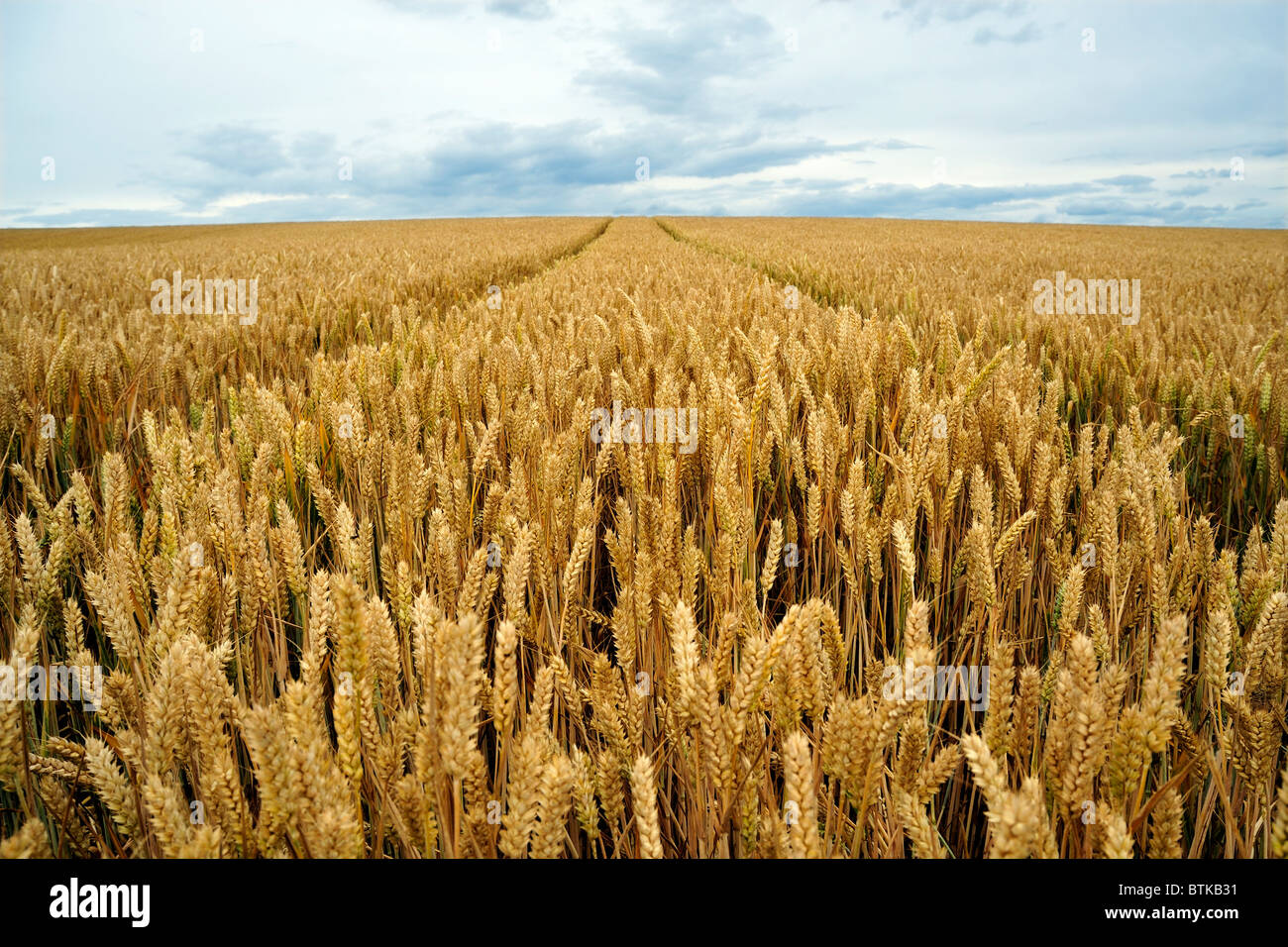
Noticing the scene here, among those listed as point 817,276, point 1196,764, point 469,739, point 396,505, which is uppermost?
point 817,276

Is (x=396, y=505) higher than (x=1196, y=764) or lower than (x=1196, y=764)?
higher

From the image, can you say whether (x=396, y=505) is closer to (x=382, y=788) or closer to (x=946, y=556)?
(x=382, y=788)

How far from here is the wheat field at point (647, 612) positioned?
71 centimetres

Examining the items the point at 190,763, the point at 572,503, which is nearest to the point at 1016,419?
the point at 572,503

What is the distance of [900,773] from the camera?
31.8 inches

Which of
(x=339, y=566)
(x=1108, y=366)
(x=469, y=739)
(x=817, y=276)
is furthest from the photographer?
(x=817, y=276)

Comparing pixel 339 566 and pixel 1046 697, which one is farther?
pixel 339 566

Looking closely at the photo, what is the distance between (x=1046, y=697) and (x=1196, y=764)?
0.22m

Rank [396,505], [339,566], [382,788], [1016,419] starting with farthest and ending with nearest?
[1016,419], [339,566], [396,505], [382,788]

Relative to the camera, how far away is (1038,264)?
9422 mm

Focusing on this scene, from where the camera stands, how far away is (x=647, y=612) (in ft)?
3.67

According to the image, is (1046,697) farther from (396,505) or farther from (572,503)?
(396,505)

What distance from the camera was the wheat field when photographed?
709mm

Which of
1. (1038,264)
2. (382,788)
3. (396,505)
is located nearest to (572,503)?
(396,505)
